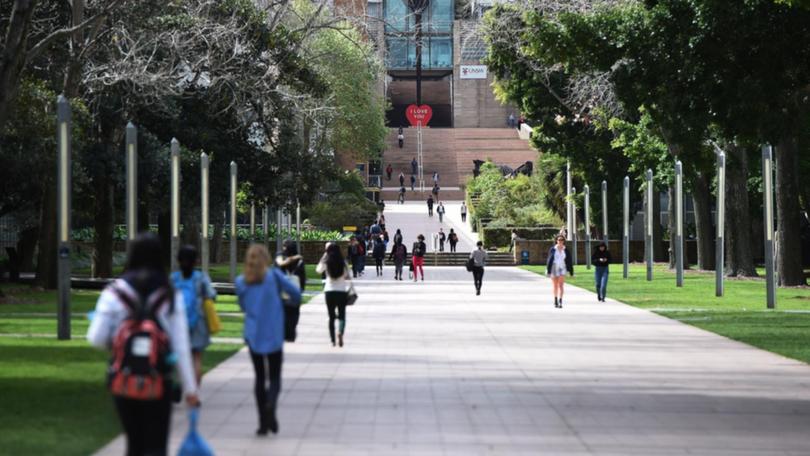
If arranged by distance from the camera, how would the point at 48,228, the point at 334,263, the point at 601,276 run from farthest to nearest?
the point at 48,228 < the point at 601,276 < the point at 334,263

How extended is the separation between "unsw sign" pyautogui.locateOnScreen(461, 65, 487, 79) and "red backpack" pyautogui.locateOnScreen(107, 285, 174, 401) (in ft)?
387

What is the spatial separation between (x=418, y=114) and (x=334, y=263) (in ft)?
364

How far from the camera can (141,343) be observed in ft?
25.3

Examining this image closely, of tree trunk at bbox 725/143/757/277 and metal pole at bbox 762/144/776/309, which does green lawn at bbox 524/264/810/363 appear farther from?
tree trunk at bbox 725/143/757/277

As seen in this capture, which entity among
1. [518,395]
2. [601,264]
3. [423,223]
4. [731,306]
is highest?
[423,223]

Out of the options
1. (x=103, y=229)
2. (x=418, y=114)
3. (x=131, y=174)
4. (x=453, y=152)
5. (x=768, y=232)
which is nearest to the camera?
(x=131, y=174)

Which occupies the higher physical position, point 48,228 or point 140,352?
point 48,228

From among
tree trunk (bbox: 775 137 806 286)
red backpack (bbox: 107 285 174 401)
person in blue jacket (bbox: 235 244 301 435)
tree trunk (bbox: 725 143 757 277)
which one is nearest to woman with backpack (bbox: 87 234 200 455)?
red backpack (bbox: 107 285 174 401)

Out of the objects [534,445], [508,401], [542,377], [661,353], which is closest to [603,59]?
[661,353]

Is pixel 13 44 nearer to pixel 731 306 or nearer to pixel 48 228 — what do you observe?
pixel 48 228

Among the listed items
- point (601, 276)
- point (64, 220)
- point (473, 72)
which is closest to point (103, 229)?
point (601, 276)

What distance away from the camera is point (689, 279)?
50.8 meters

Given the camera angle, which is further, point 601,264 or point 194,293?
point 601,264

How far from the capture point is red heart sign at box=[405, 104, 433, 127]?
13050 centimetres
